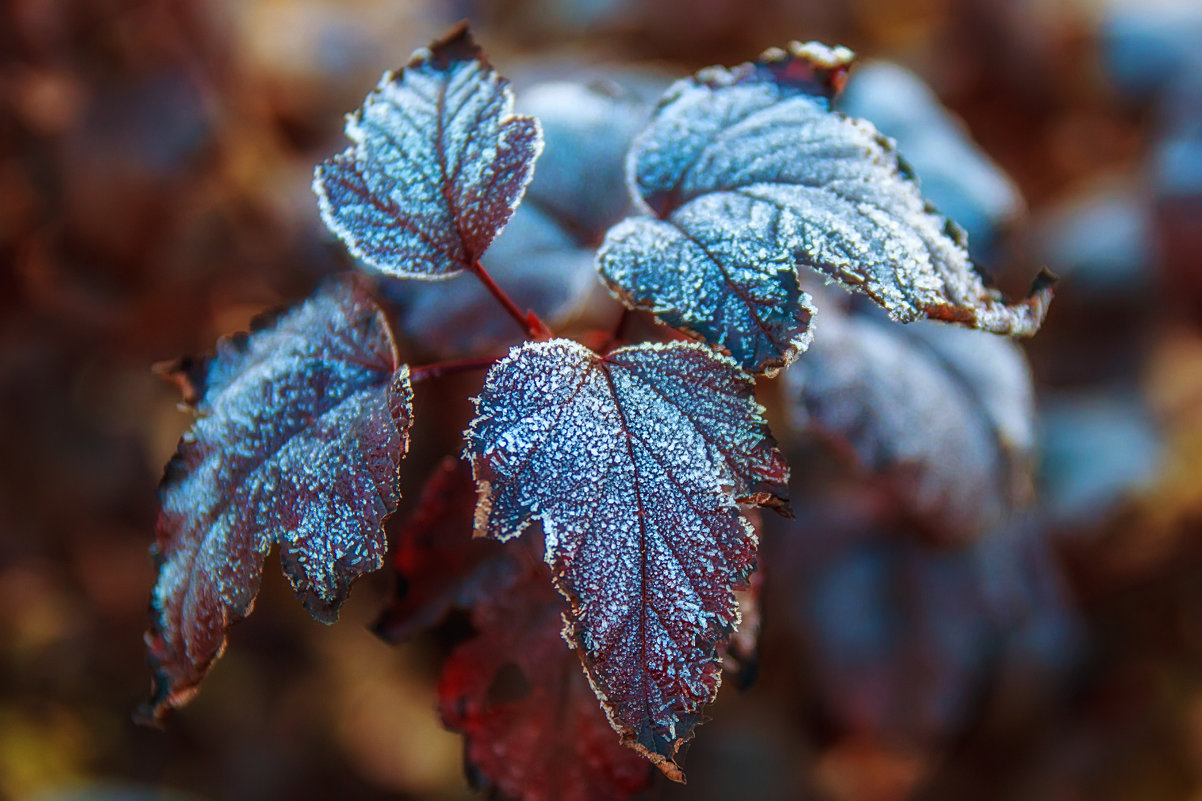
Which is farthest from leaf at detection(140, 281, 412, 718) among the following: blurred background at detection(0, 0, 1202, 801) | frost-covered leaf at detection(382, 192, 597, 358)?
blurred background at detection(0, 0, 1202, 801)

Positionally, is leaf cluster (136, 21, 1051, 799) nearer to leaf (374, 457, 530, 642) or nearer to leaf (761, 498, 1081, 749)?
leaf (374, 457, 530, 642)

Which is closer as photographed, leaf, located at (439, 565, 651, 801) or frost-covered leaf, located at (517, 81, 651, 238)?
leaf, located at (439, 565, 651, 801)

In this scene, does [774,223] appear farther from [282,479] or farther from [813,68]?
[282,479]

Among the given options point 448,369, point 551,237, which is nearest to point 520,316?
point 448,369

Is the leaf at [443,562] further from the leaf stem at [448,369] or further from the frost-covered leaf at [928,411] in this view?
the frost-covered leaf at [928,411]

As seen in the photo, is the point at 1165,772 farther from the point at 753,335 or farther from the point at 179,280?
the point at 179,280

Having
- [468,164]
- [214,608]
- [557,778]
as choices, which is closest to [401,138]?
[468,164]
